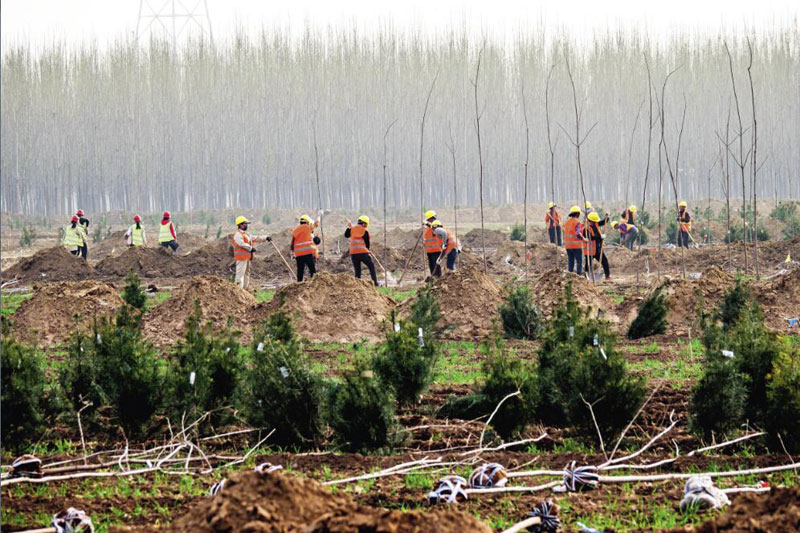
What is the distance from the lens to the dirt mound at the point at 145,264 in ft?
93.3

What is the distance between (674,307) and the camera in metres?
16.7

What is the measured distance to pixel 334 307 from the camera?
16547 mm

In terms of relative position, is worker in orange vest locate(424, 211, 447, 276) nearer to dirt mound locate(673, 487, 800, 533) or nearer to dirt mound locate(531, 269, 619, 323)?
dirt mound locate(531, 269, 619, 323)

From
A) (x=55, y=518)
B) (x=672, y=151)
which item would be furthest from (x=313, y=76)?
(x=55, y=518)

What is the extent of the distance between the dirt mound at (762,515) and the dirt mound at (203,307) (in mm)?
12590

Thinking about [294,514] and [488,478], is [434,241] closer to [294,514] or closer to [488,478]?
[488,478]

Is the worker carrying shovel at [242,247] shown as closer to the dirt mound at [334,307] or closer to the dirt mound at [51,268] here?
the dirt mound at [334,307]

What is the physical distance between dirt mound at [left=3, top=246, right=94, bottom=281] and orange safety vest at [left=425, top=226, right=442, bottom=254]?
440 inches

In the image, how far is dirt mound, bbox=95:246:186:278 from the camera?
93.3 feet

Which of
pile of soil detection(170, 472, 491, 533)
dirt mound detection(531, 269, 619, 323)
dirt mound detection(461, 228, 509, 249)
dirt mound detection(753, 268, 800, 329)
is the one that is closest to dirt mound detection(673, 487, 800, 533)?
pile of soil detection(170, 472, 491, 533)

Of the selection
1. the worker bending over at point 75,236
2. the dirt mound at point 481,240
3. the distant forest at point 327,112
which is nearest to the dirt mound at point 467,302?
the worker bending over at point 75,236

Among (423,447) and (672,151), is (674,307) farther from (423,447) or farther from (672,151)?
(672,151)

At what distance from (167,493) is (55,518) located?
1289 mm

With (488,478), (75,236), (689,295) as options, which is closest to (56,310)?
(689,295)
